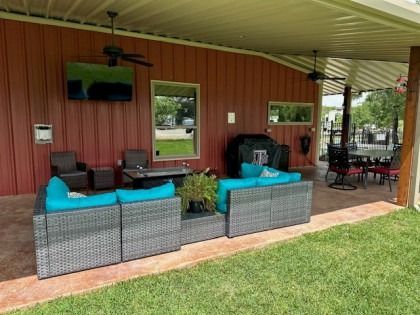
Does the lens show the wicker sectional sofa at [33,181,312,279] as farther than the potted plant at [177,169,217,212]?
No

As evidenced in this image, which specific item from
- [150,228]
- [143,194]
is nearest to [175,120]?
[143,194]

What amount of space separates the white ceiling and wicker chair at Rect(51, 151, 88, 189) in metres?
2.56

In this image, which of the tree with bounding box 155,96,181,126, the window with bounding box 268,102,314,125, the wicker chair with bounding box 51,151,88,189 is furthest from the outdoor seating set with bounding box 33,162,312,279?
the window with bounding box 268,102,314,125

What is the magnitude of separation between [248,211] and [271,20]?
9.12 ft

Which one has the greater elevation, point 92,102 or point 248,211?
point 92,102

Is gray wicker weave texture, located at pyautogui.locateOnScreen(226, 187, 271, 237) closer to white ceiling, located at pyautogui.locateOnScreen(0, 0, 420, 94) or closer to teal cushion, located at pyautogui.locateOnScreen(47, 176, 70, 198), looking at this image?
teal cushion, located at pyautogui.locateOnScreen(47, 176, 70, 198)

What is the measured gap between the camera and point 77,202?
2875mm

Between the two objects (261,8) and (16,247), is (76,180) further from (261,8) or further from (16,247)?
(261,8)

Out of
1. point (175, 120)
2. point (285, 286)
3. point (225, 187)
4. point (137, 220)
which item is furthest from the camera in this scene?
point (175, 120)

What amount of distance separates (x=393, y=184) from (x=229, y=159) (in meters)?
3.81

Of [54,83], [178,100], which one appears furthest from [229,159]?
[54,83]

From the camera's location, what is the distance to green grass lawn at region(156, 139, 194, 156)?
7230 millimetres

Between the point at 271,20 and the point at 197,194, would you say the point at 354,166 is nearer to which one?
the point at 271,20

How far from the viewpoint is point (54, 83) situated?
5879 millimetres
